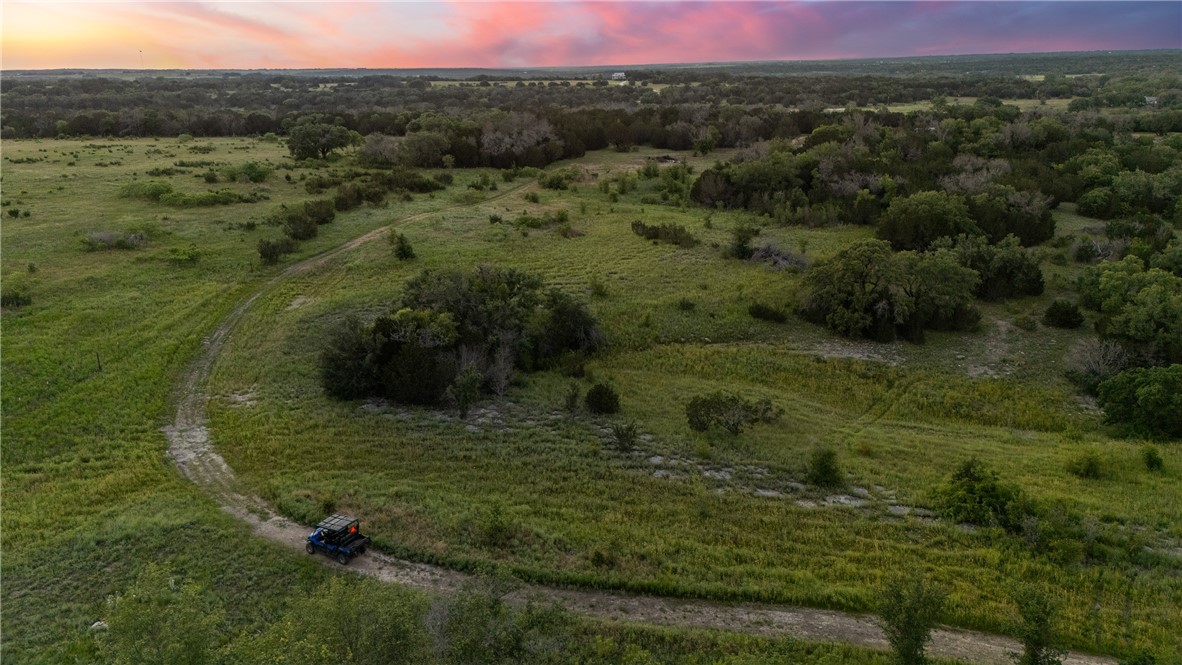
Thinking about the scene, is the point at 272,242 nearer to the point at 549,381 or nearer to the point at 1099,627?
the point at 549,381

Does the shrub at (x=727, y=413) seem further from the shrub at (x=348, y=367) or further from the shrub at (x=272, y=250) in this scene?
the shrub at (x=272, y=250)

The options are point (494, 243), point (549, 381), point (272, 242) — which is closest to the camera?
point (549, 381)

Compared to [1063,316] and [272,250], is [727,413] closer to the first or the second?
[1063,316]

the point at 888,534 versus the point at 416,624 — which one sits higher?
the point at 416,624

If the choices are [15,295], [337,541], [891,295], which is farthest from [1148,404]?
[15,295]

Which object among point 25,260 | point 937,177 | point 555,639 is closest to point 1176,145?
point 937,177

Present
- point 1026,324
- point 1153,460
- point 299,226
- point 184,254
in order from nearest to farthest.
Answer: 1. point 1153,460
2. point 1026,324
3. point 184,254
4. point 299,226
